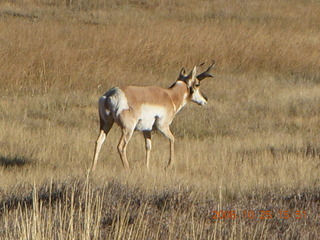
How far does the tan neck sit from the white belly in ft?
1.75

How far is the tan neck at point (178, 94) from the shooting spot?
10.5m

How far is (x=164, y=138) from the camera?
12195 millimetres

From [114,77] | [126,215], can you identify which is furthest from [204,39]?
[126,215]

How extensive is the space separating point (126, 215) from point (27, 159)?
12.7ft

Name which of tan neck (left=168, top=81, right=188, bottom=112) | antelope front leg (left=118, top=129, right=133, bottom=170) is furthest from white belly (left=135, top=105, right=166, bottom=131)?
tan neck (left=168, top=81, right=188, bottom=112)

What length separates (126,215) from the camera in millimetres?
6336

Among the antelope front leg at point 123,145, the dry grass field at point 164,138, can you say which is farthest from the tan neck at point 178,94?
the antelope front leg at point 123,145

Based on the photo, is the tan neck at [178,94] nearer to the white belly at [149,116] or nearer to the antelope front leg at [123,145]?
the white belly at [149,116]

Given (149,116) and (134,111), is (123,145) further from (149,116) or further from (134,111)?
(149,116)

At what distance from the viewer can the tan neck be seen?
1052cm

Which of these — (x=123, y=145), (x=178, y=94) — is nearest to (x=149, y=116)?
(x=123, y=145)

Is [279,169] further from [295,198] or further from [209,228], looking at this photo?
[209,228]

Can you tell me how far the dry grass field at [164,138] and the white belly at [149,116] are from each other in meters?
0.57

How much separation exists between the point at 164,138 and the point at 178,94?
5.56 ft
